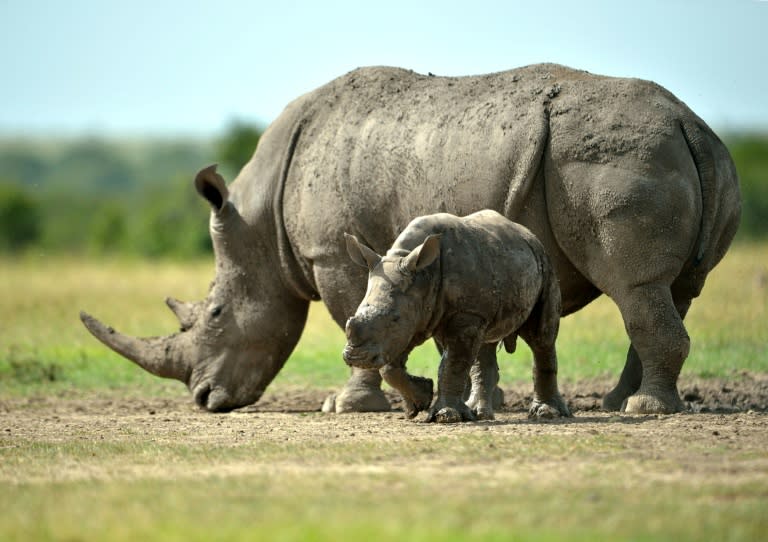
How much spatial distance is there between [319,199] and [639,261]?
8.85ft

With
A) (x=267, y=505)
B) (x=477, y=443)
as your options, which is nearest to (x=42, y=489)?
(x=267, y=505)

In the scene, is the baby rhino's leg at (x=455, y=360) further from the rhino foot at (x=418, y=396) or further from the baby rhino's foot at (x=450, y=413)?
the rhino foot at (x=418, y=396)

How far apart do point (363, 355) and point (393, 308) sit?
329 mm

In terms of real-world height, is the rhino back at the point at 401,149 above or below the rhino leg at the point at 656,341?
above

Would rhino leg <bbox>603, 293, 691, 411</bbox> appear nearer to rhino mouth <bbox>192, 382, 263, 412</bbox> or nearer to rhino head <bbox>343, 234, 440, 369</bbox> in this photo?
rhino head <bbox>343, 234, 440, 369</bbox>

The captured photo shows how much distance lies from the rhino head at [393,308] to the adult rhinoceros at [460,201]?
151cm

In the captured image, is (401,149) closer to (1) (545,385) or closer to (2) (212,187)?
(2) (212,187)

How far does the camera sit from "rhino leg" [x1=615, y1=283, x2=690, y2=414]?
963 cm

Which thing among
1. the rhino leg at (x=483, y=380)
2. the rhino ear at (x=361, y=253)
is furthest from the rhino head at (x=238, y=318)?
the rhino ear at (x=361, y=253)

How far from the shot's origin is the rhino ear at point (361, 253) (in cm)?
884

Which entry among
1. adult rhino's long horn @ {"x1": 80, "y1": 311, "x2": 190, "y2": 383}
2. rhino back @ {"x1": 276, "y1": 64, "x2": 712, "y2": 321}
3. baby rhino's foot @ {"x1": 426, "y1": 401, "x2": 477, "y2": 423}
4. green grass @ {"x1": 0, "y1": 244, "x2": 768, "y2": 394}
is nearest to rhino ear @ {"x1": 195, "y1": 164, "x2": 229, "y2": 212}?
rhino back @ {"x1": 276, "y1": 64, "x2": 712, "y2": 321}

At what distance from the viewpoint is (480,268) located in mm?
8930

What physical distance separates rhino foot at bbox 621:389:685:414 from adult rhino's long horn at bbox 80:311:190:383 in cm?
388

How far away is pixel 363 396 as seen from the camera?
11047 mm
